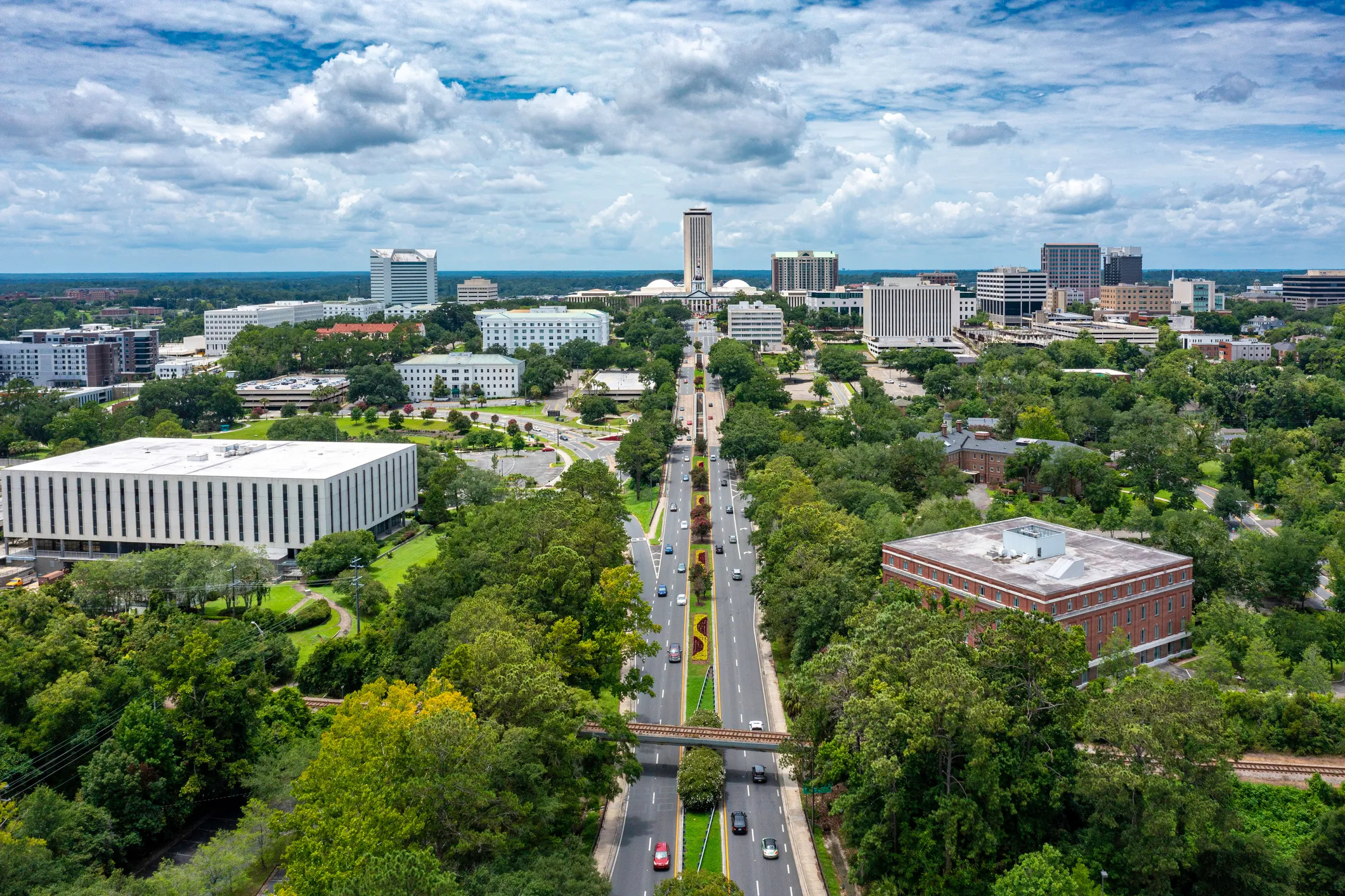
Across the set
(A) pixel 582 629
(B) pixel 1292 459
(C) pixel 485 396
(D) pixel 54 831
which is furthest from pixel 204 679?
(C) pixel 485 396

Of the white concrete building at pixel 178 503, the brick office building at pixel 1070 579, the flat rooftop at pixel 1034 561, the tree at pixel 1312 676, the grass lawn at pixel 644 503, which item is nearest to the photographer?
the tree at pixel 1312 676

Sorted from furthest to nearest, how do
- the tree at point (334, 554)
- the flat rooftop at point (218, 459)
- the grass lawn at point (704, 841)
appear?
the flat rooftop at point (218, 459) < the tree at point (334, 554) < the grass lawn at point (704, 841)

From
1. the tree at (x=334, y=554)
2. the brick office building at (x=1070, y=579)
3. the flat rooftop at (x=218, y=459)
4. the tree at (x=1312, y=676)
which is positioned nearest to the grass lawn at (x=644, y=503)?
the flat rooftop at (x=218, y=459)

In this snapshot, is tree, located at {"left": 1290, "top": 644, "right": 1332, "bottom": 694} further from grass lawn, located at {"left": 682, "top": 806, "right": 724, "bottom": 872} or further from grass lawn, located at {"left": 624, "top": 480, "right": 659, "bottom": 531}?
grass lawn, located at {"left": 624, "top": 480, "right": 659, "bottom": 531}

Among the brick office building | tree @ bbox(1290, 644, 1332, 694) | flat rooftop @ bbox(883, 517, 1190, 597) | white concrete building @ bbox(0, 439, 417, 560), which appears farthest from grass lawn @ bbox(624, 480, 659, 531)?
tree @ bbox(1290, 644, 1332, 694)

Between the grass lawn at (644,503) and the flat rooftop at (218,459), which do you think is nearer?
the flat rooftop at (218,459)

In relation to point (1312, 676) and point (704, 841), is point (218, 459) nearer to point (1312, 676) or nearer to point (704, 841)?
point (704, 841)

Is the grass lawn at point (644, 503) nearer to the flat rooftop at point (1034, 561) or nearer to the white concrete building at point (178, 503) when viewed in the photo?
the white concrete building at point (178, 503)
